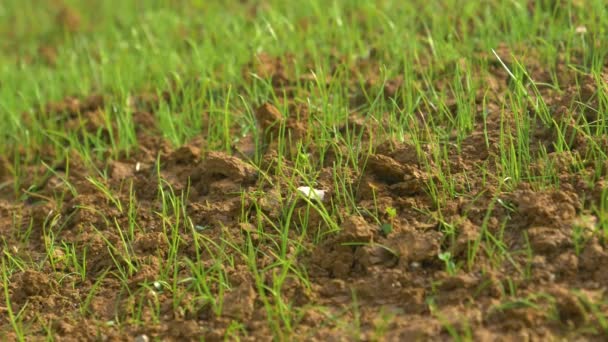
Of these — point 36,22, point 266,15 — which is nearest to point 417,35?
point 266,15

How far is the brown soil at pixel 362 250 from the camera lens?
248cm

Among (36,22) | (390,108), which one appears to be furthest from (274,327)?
(36,22)

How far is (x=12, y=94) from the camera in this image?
450cm

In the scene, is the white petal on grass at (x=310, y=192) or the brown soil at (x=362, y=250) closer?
the brown soil at (x=362, y=250)

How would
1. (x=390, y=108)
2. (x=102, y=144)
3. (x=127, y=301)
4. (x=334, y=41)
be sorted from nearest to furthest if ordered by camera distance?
(x=127, y=301) → (x=390, y=108) → (x=102, y=144) → (x=334, y=41)

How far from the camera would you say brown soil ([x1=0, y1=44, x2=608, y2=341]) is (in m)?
2.48

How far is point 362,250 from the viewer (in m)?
2.74

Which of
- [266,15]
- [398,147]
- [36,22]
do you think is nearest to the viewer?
[398,147]

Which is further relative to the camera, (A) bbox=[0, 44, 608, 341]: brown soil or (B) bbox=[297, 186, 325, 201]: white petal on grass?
(B) bbox=[297, 186, 325, 201]: white petal on grass

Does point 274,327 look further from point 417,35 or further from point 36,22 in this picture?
point 36,22

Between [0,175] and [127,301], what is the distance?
4.60 feet

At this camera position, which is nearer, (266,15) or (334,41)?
(334,41)

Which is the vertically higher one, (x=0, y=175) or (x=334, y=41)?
(x=334, y=41)

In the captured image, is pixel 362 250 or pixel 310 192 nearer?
pixel 362 250
